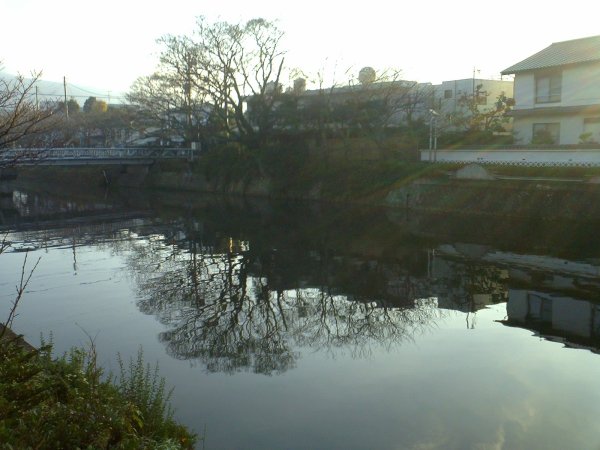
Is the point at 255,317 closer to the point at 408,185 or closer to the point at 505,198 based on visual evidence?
the point at 505,198

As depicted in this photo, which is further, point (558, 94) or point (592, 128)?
point (558, 94)

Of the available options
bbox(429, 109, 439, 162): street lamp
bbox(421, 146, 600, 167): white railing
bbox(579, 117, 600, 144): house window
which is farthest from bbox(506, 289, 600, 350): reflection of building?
bbox(429, 109, 439, 162): street lamp

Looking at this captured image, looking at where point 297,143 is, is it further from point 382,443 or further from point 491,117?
point 382,443

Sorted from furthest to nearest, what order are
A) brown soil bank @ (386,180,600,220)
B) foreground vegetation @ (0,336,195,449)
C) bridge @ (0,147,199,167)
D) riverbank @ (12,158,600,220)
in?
bridge @ (0,147,199,167), riverbank @ (12,158,600,220), brown soil bank @ (386,180,600,220), foreground vegetation @ (0,336,195,449)

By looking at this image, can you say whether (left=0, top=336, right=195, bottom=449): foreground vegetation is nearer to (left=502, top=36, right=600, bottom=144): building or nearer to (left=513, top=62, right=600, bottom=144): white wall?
(left=502, top=36, right=600, bottom=144): building

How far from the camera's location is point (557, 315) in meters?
12.9

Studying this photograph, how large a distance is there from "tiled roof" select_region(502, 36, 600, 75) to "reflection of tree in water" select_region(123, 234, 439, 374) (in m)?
21.8

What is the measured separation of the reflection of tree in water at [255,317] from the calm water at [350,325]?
5 centimetres

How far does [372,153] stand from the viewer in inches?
1481

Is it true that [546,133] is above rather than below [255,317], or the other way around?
above

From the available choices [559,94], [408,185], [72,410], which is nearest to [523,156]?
[408,185]

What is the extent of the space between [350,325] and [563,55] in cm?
2679

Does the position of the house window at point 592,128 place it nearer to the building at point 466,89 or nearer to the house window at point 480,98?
the house window at point 480,98

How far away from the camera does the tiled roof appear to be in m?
31.6
